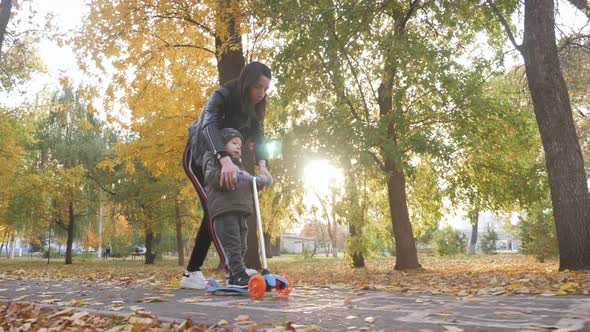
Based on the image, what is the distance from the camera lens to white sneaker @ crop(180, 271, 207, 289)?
190 inches

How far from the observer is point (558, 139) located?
24.9 ft

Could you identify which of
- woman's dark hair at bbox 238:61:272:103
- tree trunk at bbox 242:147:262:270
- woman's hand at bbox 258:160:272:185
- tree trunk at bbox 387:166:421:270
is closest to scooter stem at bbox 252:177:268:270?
woman's hand at bbox 258:160:272:185

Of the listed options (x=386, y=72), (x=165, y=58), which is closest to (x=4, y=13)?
(x=165, y=58)

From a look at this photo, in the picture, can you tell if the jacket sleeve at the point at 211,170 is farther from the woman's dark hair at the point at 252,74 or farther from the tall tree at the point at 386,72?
the tall tree at the point at 386,72

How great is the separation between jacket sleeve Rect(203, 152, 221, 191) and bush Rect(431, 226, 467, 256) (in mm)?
27698

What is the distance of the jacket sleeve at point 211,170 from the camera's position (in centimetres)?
388

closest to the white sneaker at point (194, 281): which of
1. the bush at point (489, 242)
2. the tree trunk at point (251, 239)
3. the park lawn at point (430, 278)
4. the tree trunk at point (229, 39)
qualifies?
the park lawn at point (430, 278)

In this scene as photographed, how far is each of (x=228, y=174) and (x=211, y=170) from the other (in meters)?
0.28

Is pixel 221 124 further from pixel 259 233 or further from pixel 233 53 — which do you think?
pixel 233 53

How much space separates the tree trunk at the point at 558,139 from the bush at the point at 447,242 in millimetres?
22540

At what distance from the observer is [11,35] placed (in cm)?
1298

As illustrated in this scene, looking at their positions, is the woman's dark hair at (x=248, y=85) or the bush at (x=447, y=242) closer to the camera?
the woman's dark hair at (x=248, y=85)

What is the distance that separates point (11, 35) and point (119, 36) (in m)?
5.06

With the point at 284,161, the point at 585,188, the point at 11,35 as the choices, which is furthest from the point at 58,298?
the point at 11,35
